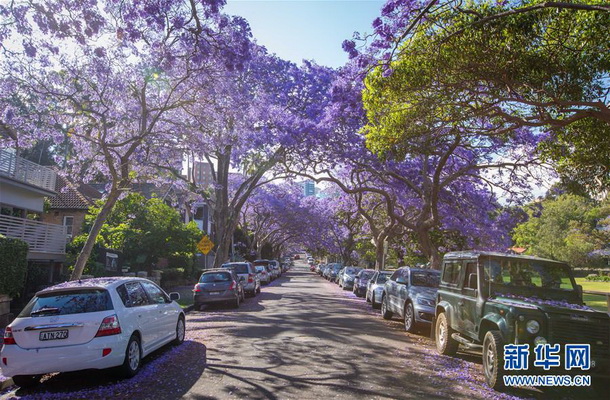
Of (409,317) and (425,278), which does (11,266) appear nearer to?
(409,317)

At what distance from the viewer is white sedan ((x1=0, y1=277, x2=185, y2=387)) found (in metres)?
6.55

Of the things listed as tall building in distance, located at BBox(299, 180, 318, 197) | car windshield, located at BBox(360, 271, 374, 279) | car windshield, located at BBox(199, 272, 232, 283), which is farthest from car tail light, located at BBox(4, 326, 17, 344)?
car windshield, located at BBox(360, 271, 374, 279)

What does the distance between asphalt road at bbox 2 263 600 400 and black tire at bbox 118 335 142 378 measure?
14 centimetres

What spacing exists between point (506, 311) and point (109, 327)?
228 inches

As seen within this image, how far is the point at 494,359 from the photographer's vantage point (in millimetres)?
6871

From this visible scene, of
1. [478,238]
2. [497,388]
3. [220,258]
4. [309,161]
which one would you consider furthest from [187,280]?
[497,388]

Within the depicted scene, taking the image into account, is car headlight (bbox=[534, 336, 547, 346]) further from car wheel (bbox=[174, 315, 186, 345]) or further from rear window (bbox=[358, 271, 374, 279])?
rear window (bbox=[358, 271, 374, 279])

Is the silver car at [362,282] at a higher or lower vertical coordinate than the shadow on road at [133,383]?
higher

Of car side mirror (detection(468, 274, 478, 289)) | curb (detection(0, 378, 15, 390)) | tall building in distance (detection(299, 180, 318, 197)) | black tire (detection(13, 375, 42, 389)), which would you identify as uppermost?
tall building in distance (detection(299, 180, 318, 197))

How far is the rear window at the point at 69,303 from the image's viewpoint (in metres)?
6.89

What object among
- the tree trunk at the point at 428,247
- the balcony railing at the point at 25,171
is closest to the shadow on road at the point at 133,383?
the tree trunk at the point at 428,247

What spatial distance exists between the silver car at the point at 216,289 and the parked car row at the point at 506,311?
793 cm

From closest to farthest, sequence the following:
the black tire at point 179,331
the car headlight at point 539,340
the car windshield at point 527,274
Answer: the car headlight at point 539,340 < the car windshield at point 527,274 < the black tire at point 179,331

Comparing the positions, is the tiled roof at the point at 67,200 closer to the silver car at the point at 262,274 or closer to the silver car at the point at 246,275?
the silver car at the point at 262,274
